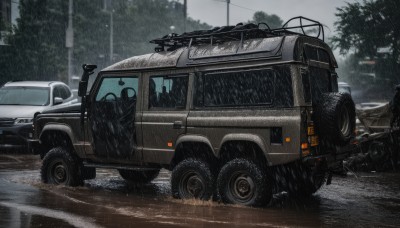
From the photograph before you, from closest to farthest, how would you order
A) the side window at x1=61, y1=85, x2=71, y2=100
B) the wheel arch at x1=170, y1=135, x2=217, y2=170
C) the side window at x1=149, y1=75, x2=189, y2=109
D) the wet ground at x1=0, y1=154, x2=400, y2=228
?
the wet ground at x1=0, y1=154, x2=400, y2=228 → the wheel arch at x1=170, y1=135, x2=217, y2=170 → the side window at x1=149, y1=75, x2=189, y2=109 → the side window at x1=61, y1=85, x2=71, y2=100

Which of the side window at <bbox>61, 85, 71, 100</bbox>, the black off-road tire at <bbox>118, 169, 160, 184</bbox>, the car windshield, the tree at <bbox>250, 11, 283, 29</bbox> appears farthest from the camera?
the tree at <bbox>250, 11, 283, 29</bbox>

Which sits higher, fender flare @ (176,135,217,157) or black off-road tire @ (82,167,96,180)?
fender flare @ (176,135,217,157)

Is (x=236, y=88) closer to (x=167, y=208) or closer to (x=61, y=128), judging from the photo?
(x=167, y=208)

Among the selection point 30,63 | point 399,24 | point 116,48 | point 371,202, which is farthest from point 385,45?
point 371,202

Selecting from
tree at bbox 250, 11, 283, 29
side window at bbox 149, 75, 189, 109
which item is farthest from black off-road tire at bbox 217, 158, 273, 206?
tree at bbox 250, 11, 283, 29

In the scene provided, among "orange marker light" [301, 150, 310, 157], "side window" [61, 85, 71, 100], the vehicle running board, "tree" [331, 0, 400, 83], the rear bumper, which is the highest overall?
"tree" [331, 0, 400, 83]

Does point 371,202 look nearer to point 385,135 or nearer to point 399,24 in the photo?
point 385,135

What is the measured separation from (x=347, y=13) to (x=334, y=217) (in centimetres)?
3441

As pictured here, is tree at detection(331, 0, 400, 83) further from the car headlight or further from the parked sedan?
the car headlight

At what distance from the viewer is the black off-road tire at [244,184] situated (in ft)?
25.4

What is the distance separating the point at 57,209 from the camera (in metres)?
7.79

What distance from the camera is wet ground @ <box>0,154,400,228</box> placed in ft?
22.9

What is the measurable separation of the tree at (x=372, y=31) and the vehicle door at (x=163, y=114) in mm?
31992

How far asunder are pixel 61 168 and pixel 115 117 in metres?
1.63
